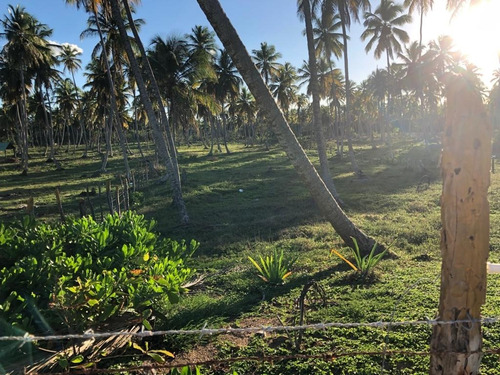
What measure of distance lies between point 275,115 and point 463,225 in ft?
15.9

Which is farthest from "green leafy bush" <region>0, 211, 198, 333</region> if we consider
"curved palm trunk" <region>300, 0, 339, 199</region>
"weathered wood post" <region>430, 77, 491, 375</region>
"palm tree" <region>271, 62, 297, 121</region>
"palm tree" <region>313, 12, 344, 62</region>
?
"palm tree" <region>271, 62, 297, 121</region>

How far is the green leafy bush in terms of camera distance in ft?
10.6

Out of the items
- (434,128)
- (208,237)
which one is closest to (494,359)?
(208,237)

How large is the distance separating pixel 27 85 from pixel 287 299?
32.9 m

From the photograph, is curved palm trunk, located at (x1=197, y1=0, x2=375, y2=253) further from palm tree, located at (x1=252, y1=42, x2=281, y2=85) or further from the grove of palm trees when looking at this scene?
palm tree, located at (x1=252, y1=42, x2=281, y2=85)

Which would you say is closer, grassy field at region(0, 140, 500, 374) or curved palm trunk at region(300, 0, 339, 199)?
grassy field at region(0, 140, 500, 374)

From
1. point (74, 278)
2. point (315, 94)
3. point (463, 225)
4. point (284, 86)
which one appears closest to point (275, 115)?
point (74, 278)

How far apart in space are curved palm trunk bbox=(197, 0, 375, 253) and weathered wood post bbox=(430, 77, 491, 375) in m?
4.55

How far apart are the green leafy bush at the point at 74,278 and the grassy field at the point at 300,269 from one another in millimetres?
510

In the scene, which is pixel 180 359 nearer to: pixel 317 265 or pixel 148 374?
pixel 148 374

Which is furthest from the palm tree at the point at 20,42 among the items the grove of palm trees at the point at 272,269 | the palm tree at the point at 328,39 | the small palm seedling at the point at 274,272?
the small palm seedling at the point at 274,272

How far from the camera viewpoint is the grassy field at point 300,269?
373cm

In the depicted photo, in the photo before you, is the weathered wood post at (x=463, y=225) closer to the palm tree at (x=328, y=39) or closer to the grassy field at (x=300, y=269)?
the grassy field at (x=300, y=269)

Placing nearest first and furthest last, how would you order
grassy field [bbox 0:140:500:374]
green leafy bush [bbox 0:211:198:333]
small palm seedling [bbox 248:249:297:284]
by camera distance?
green leafy bush [bbox 0:211:198:333] → grassy field [bbox 0:140:500:374] → small palm seedling [bbox 248:249:297:284]
